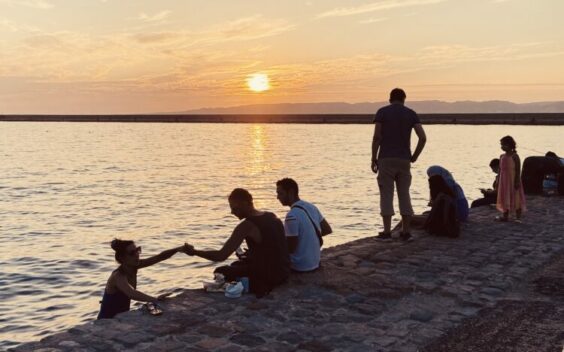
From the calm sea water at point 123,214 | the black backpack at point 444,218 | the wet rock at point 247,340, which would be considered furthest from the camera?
the calm sea water at point 123,214

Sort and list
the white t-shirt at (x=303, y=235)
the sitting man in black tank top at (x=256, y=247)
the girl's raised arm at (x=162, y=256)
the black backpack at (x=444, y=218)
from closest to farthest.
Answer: the sitting man in black tank top at (x=256, y=247), the girl's raised arm at (x=162, y=256), the white t-shirt at (x=303, y=235), the black backpack at (x=444, y=218)

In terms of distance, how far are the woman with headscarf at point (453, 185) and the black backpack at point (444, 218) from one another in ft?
1.32

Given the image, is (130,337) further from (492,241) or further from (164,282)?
(492,241)

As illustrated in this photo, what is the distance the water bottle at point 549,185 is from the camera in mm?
18078

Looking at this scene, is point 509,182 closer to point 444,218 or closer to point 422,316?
point 444,218

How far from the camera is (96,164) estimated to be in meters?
48.7

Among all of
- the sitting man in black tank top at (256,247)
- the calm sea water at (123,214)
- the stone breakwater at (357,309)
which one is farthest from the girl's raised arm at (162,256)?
the calm sea water at (123,214)

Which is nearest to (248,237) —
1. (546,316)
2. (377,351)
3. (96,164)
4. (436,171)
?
(377,351)

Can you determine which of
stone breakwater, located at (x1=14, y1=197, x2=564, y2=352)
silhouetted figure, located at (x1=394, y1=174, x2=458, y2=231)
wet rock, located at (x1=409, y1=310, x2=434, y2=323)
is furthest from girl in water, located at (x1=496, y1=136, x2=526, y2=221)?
wet rock, located at (x1=409, y1=310, x2=434, y2=323)

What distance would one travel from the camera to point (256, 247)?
23.8ft

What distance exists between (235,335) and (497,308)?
3.32m

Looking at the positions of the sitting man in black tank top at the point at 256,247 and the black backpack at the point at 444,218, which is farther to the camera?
the black backpack at the point at 444,218

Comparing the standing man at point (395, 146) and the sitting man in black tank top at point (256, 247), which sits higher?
the standing man at point (395, 146)

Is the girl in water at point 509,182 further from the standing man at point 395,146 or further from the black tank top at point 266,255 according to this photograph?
the black tank top at point 266,255
